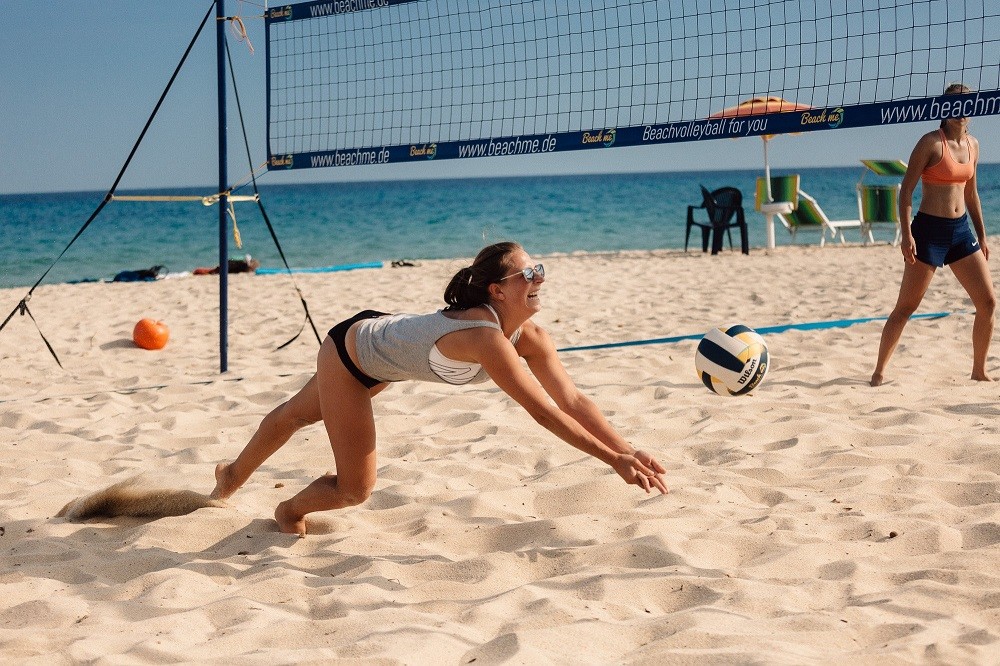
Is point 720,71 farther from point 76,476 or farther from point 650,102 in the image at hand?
point 76,476

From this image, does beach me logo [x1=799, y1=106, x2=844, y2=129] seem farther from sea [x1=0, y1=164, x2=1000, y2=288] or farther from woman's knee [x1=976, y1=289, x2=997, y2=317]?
sea [x1=0, y1=164, x2=1000, y2=288]

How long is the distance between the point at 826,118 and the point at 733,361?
1545 mm

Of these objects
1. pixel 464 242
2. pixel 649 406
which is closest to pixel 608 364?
pixel 649 406

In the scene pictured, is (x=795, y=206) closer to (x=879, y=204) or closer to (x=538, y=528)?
(x=879, y=204)

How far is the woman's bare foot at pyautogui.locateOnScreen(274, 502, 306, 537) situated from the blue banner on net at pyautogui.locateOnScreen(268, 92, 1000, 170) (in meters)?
2.76

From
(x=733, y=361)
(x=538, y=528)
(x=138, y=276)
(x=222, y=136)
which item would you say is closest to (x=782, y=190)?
(x=138, y=276)

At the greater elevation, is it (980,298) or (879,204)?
(879,204)

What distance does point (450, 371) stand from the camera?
9.21ft

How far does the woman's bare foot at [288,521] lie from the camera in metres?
3.11

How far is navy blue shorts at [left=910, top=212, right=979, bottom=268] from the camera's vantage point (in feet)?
15.5

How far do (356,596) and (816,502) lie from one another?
5.08ft

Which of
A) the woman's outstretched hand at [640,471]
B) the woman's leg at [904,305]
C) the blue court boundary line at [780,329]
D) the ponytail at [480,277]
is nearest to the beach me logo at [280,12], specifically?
the blue court boundary line at [780,329]

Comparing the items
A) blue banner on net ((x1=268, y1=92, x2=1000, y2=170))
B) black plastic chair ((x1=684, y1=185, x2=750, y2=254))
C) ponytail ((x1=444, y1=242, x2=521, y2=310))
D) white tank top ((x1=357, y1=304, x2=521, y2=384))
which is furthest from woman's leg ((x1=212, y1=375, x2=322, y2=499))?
black plastic chair ((x1=684, y1=185, x2=750, y2=254))

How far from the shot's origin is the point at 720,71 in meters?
5.58
